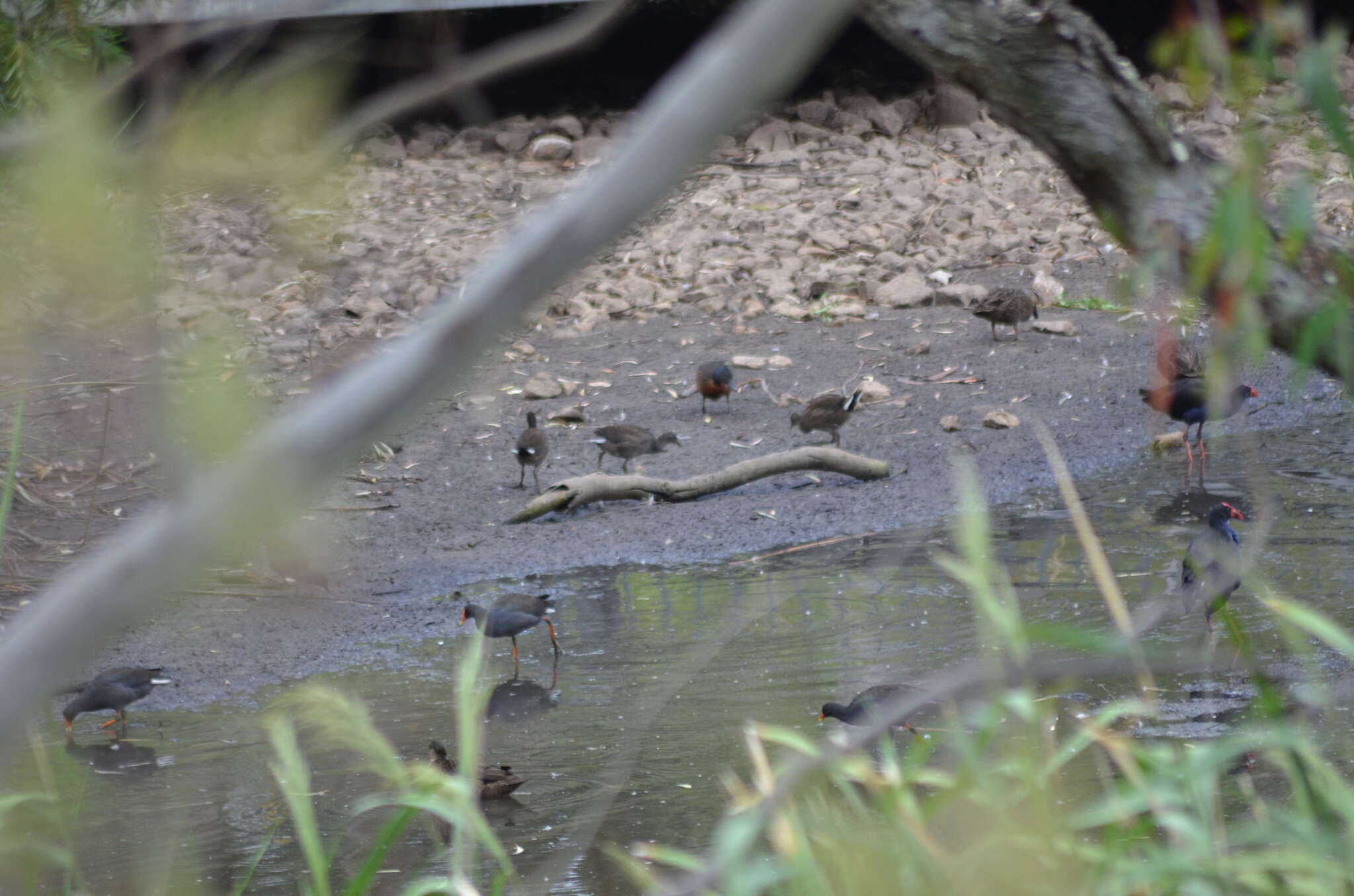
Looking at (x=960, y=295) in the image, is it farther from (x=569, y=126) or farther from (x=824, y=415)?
(x=569, y=126)

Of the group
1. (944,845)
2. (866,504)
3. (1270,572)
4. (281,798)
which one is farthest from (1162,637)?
(944,845)

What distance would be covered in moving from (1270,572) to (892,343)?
4.93 meters

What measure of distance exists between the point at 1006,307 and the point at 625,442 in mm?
3692

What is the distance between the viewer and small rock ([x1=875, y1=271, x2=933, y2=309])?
12656mm

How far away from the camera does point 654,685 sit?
261 inches

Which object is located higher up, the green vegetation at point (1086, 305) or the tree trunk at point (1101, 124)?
the tree trunk at point (1101, 124)

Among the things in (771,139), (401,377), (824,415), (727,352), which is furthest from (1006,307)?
(401,377)

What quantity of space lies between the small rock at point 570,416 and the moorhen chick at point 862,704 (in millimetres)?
5286

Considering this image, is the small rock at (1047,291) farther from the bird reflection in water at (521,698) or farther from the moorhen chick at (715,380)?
the bird reflection in water at (521,698)

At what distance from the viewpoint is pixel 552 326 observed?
12711 mm

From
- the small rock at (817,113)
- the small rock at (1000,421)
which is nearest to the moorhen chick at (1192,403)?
the small rock at (1000,421)

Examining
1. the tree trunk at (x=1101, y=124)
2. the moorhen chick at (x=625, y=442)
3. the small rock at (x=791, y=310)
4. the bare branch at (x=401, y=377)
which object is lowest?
the small rock at (x=791, y=310)

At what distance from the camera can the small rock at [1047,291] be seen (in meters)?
12.7

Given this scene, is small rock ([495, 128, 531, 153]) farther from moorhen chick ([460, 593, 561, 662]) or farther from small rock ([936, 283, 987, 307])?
moorhen chick ([460, 593, 561, 662])
